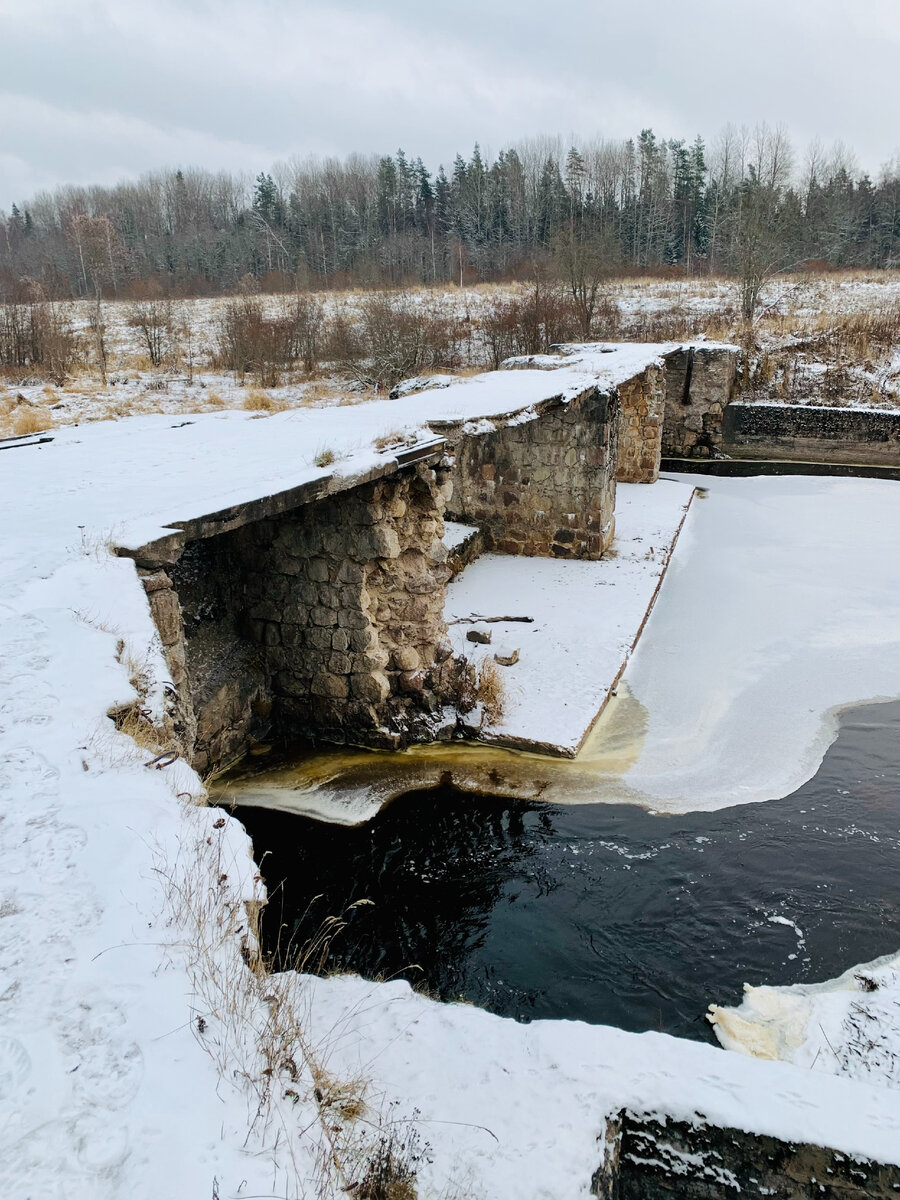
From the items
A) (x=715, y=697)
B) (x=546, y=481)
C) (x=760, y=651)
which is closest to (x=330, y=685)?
(x=715, y=697)

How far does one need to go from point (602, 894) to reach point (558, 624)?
393 cm

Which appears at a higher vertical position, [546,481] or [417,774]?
[546,481]

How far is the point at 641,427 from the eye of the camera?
49.2 feet

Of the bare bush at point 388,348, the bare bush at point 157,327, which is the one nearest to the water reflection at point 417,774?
the bare bush at point 388,348

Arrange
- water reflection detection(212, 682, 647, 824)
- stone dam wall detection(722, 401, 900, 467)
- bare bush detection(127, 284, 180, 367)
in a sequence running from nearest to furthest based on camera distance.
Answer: water reflection detection(212, 682, 647, 824) → stone dam wall detection(722, 401, 900, 467) → bare bush detection(127, 284, 180, 367)

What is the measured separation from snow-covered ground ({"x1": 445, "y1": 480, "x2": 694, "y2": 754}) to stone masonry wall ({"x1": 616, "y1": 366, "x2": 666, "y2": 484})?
11.6 feet

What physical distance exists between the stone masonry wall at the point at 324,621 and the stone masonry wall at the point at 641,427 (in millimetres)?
9196

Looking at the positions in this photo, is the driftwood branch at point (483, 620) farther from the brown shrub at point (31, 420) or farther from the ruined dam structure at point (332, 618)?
the brown shrub at point (31, 420)

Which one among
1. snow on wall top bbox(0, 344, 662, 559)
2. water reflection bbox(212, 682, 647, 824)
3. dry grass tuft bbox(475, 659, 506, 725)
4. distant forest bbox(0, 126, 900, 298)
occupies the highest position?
distant forest bbox(0, 126, 900, 298)

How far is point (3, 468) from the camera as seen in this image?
18.2ft

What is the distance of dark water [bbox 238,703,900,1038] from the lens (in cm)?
401

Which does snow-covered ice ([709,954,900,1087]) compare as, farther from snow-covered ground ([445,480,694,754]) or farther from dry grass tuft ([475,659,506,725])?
dry grass tuft ([475,659,506,725])

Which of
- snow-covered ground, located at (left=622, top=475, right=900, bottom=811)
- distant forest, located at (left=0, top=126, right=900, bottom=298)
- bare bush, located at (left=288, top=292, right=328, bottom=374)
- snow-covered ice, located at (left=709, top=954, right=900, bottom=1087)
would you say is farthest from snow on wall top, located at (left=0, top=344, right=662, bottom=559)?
distant forest, located at (left=0, top=126, right=900, bottom=298)

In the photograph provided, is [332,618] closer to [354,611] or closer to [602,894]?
[354,611]
